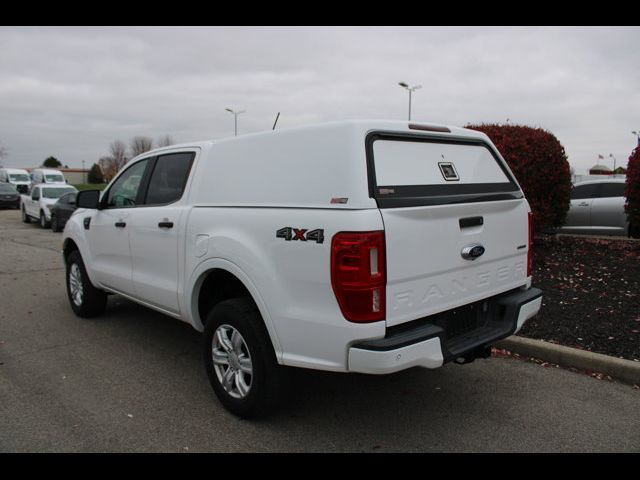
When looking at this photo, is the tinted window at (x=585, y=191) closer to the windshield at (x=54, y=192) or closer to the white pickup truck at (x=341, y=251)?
the white pickup truck at (x=341, y=251)

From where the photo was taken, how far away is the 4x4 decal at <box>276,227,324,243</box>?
288 cm

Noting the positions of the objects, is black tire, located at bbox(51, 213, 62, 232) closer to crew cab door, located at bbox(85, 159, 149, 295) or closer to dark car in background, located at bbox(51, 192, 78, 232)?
dark car in background, located at bbox(51, 192, 78, 232)

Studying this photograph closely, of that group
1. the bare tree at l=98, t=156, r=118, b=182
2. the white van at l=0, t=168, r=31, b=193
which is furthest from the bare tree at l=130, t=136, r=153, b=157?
the white van at l=0, t=168, r=31, b=193

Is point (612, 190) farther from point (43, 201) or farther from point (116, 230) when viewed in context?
point (43, 201)

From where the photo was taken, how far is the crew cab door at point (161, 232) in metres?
4.17

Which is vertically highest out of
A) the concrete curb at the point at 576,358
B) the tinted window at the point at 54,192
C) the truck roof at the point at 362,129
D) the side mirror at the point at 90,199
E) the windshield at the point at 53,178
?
the windshield at the point at 53,178

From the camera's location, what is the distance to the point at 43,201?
727 inches

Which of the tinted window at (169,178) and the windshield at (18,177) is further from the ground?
the windshield at (18,177)

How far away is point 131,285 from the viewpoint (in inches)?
190

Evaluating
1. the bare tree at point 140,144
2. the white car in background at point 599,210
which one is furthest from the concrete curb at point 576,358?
the bare tree at point 140,144

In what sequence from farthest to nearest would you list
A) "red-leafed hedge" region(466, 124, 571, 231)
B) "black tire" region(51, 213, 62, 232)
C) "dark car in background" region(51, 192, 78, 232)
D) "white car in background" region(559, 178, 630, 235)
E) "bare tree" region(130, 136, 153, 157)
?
"bare tree" region(130, 136, 153, 157), "black tire" region(51, 213, 62, 232), "dark car in background" region(51, 192, 78, 232), "white car in background" region(559, 178, 630, 235), "red-leafed hedge" region(466, 124, 571, 231)

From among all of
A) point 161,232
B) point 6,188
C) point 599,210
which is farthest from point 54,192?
point 599,210

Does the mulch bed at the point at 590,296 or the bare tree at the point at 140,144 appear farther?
the bare tree at the point at 140,144

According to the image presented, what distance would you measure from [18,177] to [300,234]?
39284mm
